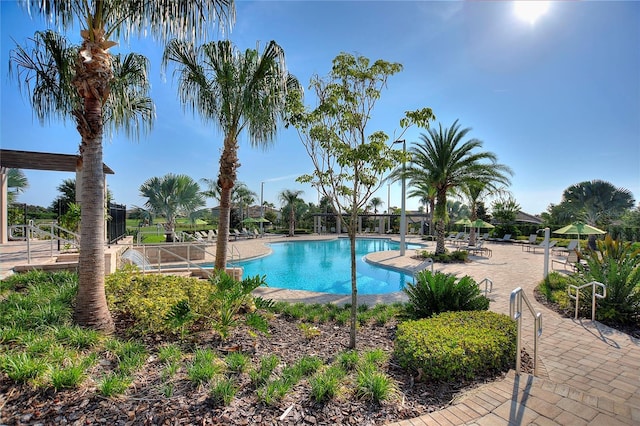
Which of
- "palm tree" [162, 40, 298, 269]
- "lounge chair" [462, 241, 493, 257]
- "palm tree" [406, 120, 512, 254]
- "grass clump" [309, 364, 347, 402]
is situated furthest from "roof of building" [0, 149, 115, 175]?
"lounge chair" [462, 241, 493, 257]

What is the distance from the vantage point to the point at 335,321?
6074 mm

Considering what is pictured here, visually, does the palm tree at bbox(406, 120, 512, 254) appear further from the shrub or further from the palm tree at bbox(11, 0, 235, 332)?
the shrub

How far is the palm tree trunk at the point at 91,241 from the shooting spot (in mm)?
4312

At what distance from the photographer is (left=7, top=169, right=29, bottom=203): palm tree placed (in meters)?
18.9

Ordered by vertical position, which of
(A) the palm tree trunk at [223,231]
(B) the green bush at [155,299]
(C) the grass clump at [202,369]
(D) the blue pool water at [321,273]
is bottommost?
(D) the blue pool water at [321,273]

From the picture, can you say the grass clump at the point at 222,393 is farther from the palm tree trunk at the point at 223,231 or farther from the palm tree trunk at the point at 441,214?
the palm tree trunk at the point at 441,214

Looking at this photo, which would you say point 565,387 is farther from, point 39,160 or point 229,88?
point 39,160

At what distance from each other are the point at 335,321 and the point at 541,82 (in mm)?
10146

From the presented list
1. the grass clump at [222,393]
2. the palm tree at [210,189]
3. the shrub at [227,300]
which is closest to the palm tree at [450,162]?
the shrub at [227,300]

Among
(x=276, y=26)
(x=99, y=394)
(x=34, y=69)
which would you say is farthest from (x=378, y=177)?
(x=34, y=69)

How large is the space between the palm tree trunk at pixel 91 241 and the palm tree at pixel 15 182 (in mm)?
21513

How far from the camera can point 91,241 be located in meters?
4.39

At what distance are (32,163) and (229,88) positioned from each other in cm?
958

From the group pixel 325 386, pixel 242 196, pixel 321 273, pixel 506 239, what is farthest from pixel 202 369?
pixel 242 196
